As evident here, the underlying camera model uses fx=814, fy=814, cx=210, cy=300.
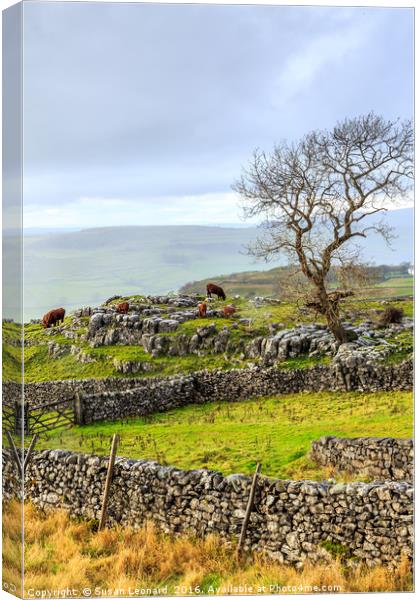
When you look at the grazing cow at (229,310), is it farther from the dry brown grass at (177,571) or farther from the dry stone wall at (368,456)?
the dry brown grass at (177,571)

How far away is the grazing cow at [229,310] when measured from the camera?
1121 cm

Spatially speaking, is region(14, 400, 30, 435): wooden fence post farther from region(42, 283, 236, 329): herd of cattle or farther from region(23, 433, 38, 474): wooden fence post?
region(42, 283, 236, 329): herd of cattle

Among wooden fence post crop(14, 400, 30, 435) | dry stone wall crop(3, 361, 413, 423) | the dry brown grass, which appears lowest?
the dry brown grass

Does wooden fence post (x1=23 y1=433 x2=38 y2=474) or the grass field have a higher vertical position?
the grass field

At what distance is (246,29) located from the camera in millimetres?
10656

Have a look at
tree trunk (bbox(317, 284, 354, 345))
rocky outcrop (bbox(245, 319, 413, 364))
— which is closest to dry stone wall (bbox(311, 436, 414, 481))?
rocky outcrop (bbox(245, 319, 413, 364))

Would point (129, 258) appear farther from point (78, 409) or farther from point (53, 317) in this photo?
point (78, 409)

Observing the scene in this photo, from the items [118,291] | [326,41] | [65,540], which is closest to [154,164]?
→ [118,291]

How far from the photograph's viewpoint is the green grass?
10.7 metres

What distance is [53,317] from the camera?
1055 centimetres

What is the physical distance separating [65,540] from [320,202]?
5613 mm

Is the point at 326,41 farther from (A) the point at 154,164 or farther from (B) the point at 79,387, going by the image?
(B) the point at 79,387

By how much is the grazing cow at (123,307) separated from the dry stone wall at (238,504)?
199 centimetres

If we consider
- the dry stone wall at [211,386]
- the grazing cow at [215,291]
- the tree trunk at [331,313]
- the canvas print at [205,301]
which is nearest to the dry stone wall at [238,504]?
the canvas print at [205,301]
